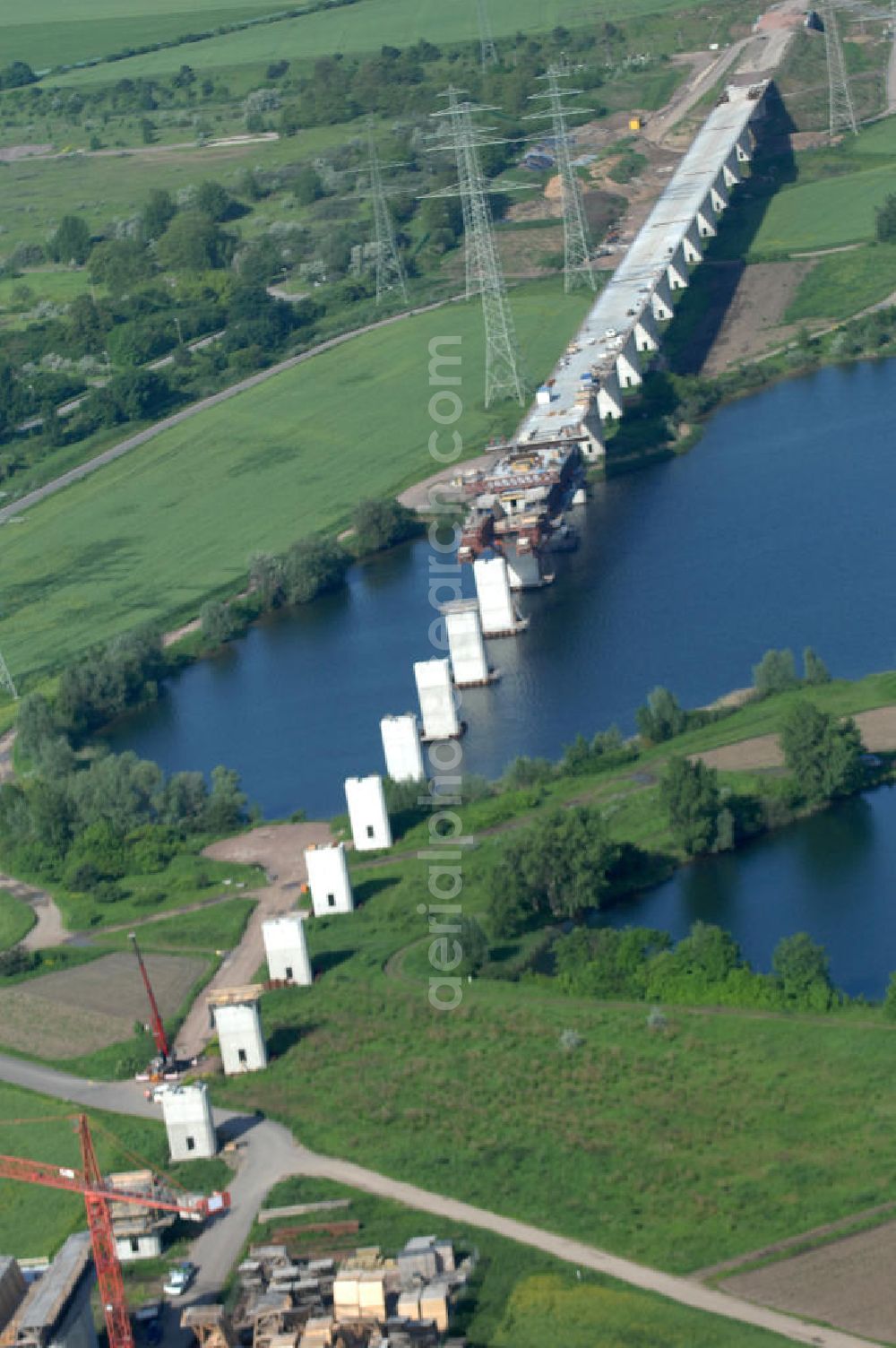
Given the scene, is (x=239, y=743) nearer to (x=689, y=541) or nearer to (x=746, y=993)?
(x=689, y=541)

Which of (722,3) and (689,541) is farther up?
(722,3)

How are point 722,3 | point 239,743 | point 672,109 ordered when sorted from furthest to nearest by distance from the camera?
point 722,3 → point 672,109 → point 239,743

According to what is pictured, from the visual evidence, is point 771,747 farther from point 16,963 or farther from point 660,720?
point 16,963

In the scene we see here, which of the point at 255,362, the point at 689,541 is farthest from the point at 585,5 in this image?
the point at 689,541

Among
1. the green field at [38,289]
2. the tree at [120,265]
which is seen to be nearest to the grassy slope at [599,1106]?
the tree at [120,265]

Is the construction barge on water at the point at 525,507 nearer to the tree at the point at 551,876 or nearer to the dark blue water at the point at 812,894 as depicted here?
the dark blue water at the point at 812,894

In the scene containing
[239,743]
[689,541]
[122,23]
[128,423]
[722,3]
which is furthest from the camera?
[122,23]

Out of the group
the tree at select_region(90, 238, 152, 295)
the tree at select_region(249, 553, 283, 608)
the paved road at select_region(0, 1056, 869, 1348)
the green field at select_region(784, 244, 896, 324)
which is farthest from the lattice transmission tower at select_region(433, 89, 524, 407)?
the paved road at select_region(0, 1056, 869, 1348)
